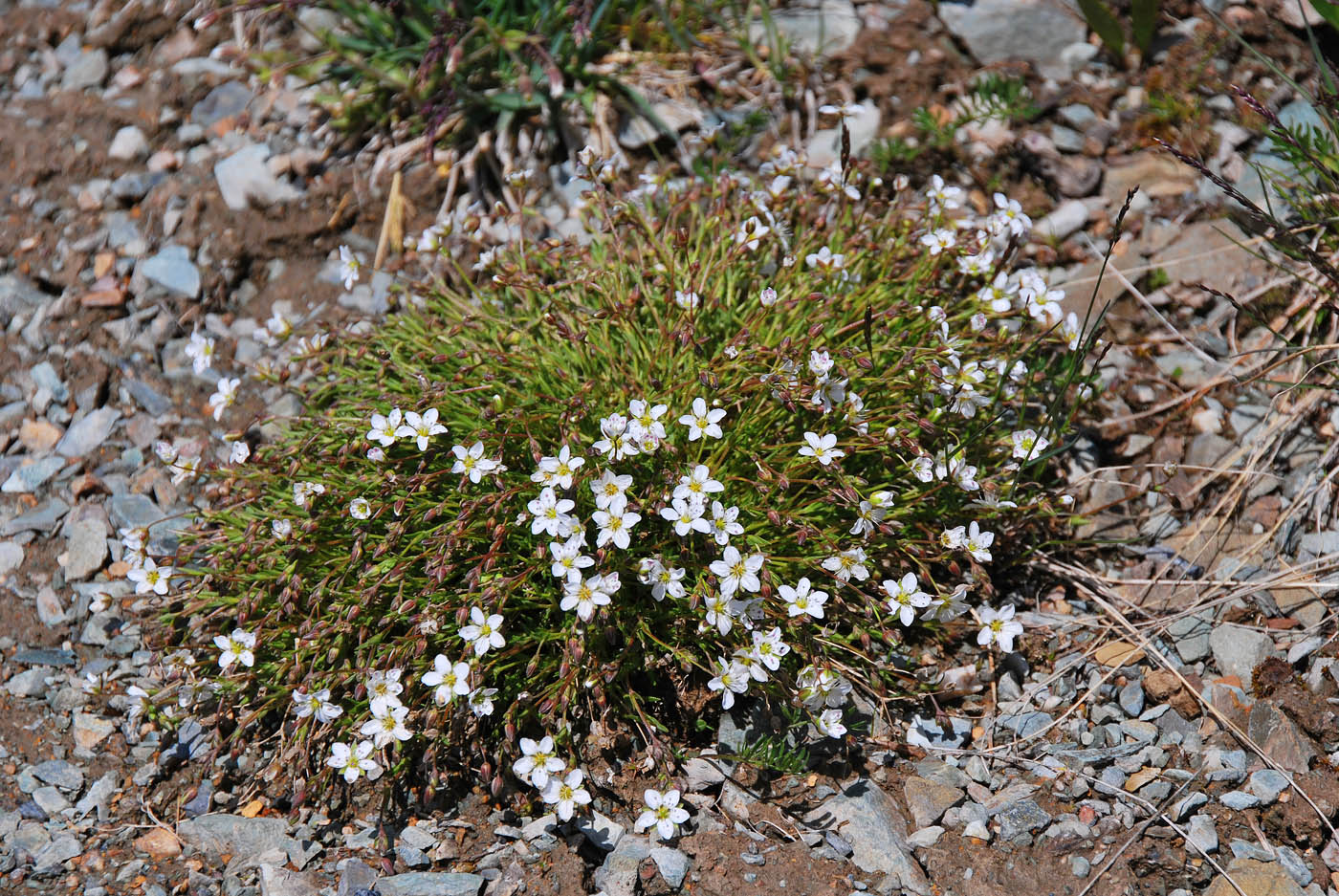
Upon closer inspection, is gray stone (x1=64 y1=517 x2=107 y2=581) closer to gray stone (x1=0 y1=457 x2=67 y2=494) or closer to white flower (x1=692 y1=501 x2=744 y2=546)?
gray stone (x1=0 y1=457 x2=67 y2=494)

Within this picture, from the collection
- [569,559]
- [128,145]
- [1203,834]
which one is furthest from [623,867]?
[128,145]

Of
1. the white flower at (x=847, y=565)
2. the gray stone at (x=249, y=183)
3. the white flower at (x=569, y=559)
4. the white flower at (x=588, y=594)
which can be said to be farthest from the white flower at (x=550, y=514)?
the gray stone at (x=249, y=183)


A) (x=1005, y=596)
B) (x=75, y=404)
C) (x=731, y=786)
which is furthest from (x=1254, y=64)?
(x=75, y=404)

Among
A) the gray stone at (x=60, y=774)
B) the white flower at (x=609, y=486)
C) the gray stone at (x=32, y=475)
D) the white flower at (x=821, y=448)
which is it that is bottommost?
the gray stone at (x=60, y=774)

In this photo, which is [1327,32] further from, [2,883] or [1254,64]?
[2,883]

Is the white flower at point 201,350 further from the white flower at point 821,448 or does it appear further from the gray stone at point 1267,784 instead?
the gray stone at point 1267,784

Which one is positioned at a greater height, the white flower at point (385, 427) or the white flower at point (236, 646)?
the white flower at point (385, 427)
